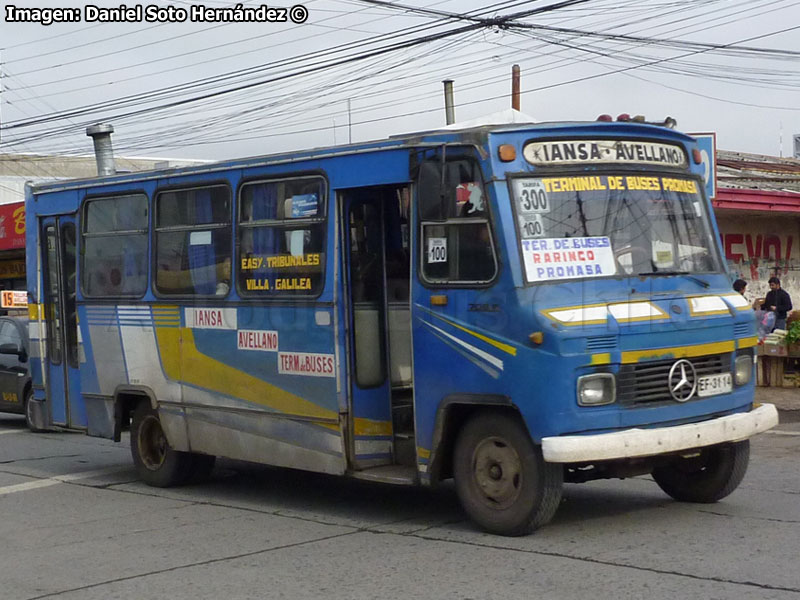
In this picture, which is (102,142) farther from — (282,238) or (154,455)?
(282,238)

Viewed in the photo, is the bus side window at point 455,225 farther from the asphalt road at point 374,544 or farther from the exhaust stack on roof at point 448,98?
the exhaust stack on roof at point 448,98

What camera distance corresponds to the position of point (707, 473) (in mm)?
8484

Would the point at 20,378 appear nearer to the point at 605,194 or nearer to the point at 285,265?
the point at 285,265

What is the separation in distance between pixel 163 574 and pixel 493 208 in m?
3.11

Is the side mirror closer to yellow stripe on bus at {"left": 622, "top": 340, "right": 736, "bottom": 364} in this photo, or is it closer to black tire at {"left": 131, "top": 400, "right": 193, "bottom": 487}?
black tire at {"left": 131, "top": 400, "right": 193, "bottom": 487}

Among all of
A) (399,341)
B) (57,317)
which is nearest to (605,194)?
(399,341)

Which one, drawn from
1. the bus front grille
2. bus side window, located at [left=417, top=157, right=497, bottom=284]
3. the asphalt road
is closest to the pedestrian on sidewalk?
the asphalt road

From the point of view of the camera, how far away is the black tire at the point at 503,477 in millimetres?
7402

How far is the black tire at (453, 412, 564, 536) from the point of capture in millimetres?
7402

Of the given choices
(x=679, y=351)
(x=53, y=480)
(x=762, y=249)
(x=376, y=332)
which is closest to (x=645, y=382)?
(x=679, y=351)

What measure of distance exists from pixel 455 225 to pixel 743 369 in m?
2.28

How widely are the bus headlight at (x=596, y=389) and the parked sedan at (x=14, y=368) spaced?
36.1ft

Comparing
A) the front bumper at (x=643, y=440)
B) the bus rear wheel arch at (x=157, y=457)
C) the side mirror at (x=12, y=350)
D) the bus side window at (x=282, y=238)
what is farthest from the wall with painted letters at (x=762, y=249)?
the front bumper at (x=643, y=440)

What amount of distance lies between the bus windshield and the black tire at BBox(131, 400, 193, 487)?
4.67 meters
